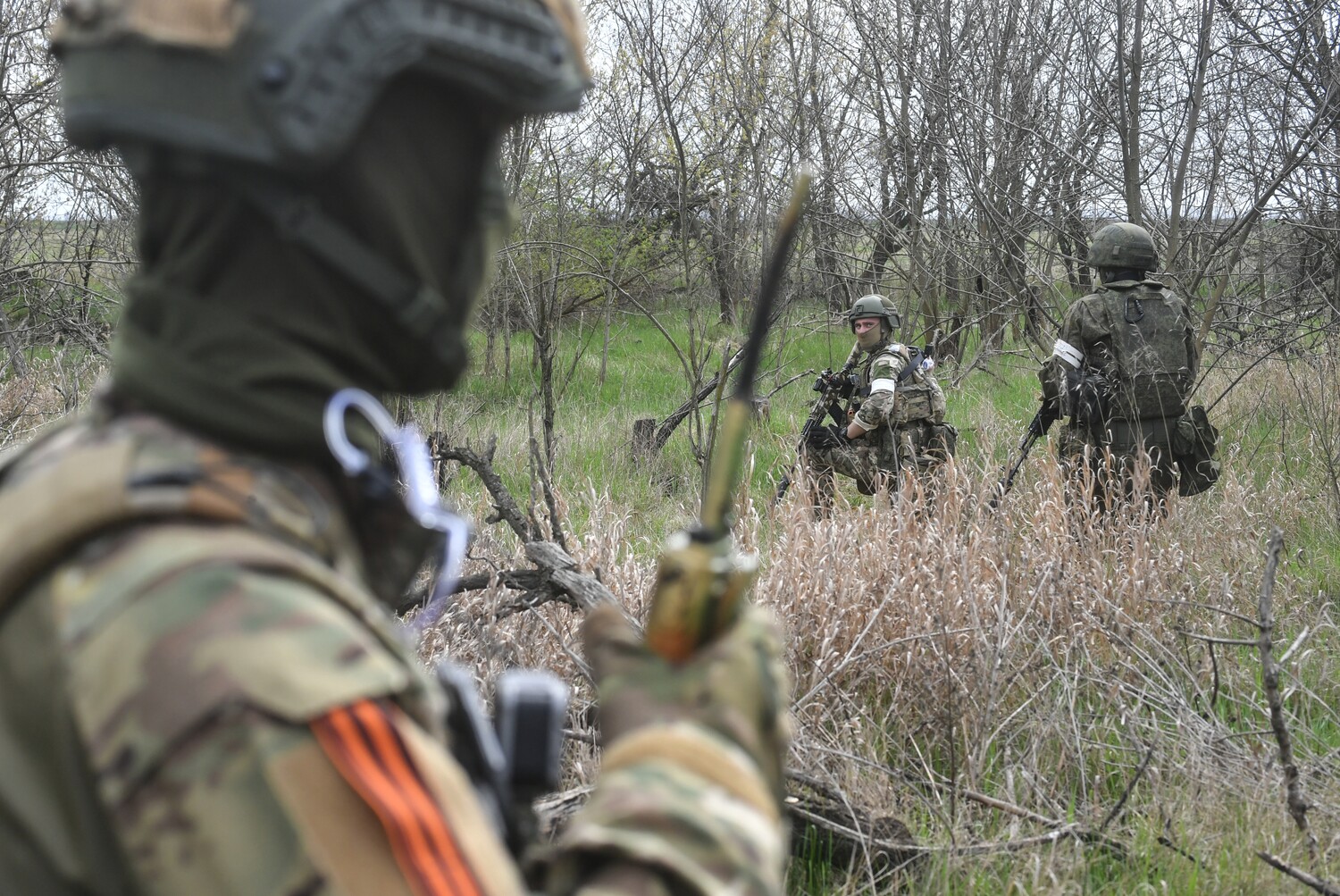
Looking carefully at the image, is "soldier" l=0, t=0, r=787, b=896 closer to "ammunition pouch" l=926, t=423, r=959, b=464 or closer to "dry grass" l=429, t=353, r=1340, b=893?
"dry grass" l=429, t=353, r=1340, b=893

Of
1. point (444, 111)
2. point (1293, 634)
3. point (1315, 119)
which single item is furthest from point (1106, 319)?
point (444, 111)

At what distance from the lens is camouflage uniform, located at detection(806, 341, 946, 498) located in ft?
21.9

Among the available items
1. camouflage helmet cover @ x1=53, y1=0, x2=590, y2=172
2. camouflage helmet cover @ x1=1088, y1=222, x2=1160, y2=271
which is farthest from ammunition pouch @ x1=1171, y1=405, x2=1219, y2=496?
camouflage helmet cover @ x1=53, y1=0, x2=590, y2=172

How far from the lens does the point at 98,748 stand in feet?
2.40

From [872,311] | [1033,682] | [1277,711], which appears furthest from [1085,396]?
[1277,711]

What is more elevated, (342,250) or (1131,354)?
(1131,354)

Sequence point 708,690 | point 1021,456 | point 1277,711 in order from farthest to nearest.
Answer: point 1021,456
point 1277,711
point 708,690

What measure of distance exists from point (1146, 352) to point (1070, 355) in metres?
A: 0.38

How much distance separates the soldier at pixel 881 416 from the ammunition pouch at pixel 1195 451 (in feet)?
4.22

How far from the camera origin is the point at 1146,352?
19.8 ft

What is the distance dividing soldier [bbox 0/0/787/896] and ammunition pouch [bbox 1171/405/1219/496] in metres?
5.66

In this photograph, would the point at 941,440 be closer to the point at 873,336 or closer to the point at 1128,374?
the point at 873,336

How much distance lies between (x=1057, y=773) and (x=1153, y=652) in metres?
1.02

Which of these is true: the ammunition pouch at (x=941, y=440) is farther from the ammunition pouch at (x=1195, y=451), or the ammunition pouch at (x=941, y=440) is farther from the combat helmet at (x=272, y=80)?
the combat helmet at (x=272, y=80)
